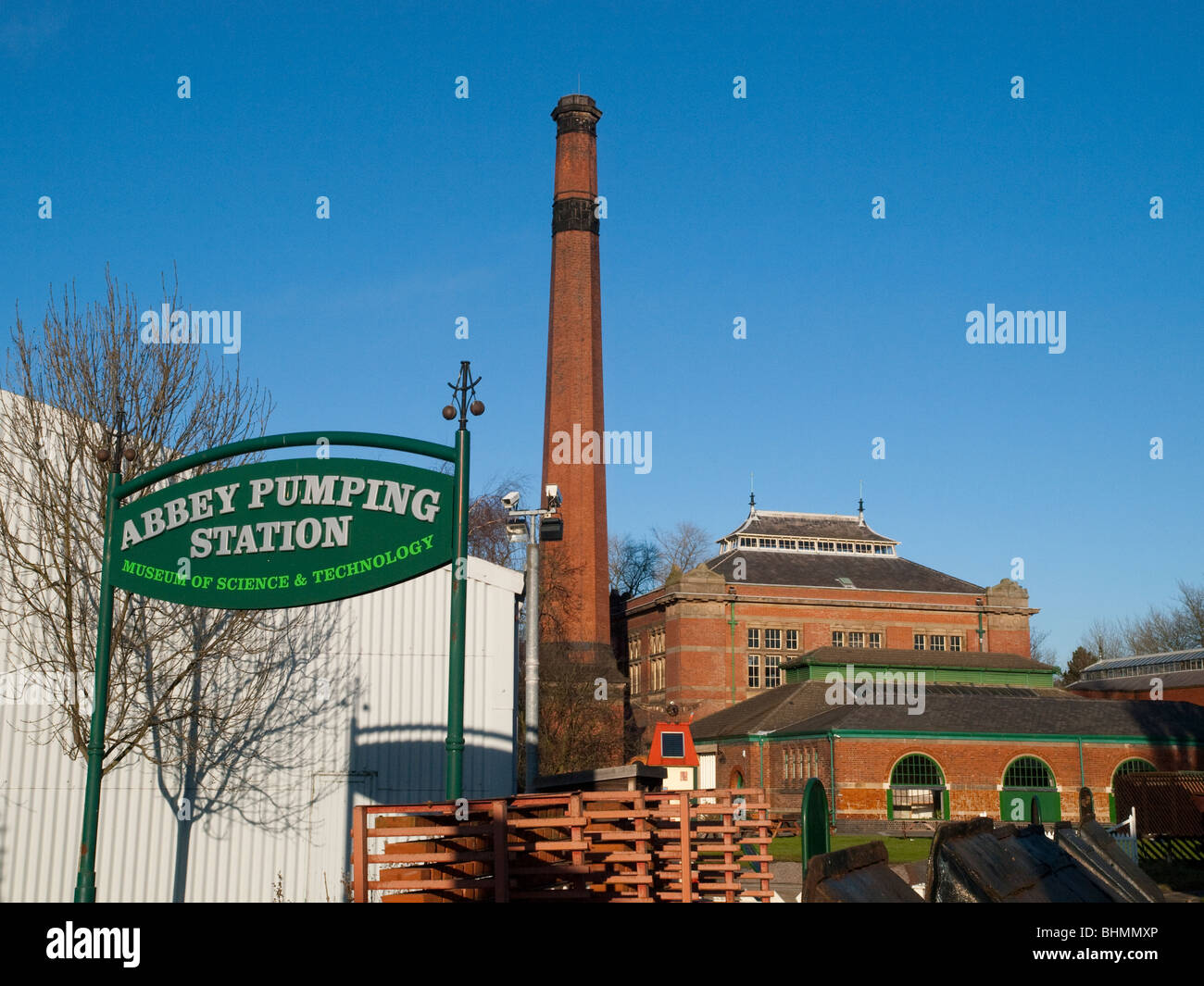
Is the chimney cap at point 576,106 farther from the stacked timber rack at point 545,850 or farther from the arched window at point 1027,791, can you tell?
the stacked timber rack at point 545,850

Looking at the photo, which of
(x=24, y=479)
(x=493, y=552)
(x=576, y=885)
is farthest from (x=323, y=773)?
(x=493, y=552)

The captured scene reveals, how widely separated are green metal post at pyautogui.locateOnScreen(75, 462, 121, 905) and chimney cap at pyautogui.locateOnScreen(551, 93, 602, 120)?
42.0 metres

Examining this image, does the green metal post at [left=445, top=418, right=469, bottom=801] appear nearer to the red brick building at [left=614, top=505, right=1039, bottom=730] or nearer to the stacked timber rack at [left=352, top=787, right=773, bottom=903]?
the stacked timber rack at [left=352, top=787, right=773, bottom=903]

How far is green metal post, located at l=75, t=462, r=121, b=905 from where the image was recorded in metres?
11.6

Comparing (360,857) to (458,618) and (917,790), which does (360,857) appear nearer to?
(458,618)

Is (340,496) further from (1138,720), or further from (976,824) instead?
(1138,720)

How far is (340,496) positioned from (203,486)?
1.66 meters

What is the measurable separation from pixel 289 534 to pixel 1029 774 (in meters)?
40.0

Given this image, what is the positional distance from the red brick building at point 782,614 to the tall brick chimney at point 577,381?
10.7m

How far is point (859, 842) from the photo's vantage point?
103 feet

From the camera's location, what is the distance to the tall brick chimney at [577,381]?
49875mm
